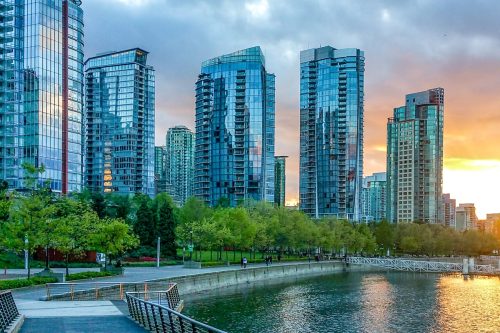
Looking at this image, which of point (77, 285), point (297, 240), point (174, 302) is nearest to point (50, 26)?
point (297, 240)

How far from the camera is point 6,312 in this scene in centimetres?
2281

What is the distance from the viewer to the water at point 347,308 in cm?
4425

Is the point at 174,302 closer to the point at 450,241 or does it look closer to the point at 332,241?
the point at 332,241

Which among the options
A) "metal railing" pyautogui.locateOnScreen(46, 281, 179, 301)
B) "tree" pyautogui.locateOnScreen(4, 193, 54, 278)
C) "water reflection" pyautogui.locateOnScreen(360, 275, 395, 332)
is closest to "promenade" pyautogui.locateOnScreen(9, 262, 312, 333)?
"metal railing" pyautogui.locateOnScreen(46, 281, 179, 301)

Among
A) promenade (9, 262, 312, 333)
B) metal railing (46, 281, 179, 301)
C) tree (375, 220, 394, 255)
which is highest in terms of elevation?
promenade (9, 262, 312, 333)

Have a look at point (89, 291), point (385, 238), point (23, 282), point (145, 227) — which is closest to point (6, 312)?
point (89, 291)

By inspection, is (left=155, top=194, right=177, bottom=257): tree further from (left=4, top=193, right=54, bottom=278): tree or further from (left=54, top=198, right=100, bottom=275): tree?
(left=4, top=193, right=54, bottom=278): tree

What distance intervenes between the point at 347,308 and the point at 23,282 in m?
29.3

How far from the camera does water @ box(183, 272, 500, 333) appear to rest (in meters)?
44.2

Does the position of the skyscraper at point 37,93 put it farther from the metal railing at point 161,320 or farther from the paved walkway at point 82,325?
the metal railing at point 161,320

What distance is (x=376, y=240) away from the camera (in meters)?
151

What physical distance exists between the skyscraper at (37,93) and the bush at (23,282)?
253 ft

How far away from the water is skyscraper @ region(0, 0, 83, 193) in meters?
64.6

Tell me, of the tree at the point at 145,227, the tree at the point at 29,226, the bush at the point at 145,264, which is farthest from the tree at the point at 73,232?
the tree at the point at 145,227
